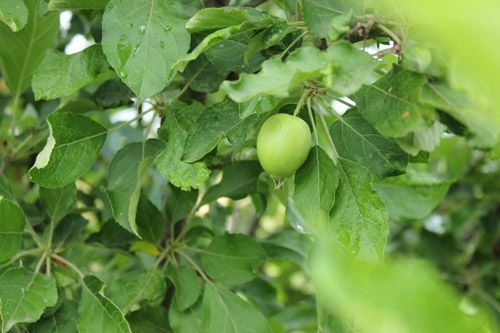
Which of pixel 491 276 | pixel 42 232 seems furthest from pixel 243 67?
pixel 491 276

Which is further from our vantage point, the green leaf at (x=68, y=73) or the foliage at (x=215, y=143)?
the green leaf at (x=68, y=73)

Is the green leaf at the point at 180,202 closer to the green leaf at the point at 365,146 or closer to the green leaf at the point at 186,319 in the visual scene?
the green leaf at the point at 186,319

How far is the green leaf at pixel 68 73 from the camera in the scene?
43.7 inches

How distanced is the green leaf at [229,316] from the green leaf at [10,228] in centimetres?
34

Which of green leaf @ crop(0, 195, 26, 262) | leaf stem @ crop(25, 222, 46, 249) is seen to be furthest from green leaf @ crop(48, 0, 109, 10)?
leaf stem @ crop(25, 222, 46, 249)

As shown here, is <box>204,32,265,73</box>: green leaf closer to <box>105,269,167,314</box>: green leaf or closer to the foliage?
the foliage

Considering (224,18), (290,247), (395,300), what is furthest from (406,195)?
(395,300)

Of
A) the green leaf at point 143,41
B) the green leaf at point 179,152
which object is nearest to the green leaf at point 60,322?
the green leaf at point 179,152

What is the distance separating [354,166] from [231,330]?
40 centimetres

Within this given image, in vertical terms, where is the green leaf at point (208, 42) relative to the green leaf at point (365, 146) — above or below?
above

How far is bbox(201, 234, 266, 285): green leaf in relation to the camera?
128 centimetres

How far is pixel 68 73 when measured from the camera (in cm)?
112

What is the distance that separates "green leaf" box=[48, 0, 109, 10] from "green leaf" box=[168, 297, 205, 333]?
0.52 meters

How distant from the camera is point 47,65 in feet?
3.76
